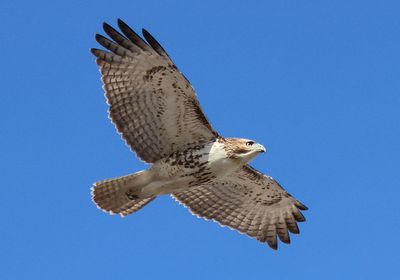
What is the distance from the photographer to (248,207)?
56.8 feet

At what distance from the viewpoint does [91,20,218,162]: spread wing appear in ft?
49.0

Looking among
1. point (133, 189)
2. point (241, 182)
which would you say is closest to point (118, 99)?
point (133, 189)

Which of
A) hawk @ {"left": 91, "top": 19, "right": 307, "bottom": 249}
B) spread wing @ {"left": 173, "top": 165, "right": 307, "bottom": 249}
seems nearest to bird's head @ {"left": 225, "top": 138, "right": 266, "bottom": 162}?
hawk @ {"left": 91, "top": 19, "right": 307, "bottom": 249}

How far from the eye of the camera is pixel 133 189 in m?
15.4

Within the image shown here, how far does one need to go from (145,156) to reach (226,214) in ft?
8.24

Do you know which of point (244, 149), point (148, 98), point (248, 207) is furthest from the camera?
point (248, 207)

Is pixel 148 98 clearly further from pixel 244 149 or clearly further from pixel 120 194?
pixel 244 149

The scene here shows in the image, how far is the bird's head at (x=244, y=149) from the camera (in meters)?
14.9

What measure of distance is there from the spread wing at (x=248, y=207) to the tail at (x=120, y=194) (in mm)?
1335

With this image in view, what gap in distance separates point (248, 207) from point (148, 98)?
330 centimetres

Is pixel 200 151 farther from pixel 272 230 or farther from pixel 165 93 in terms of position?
pixel 272 230

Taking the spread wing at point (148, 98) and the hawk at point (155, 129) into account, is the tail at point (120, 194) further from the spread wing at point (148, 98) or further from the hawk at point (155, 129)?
the spread wing at point (148, 98)

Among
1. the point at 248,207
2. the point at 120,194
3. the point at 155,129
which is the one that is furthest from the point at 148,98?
the point at 248,207

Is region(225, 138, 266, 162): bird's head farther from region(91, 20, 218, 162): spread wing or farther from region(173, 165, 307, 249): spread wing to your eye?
region(173, 165, 307, 249): spread wing
